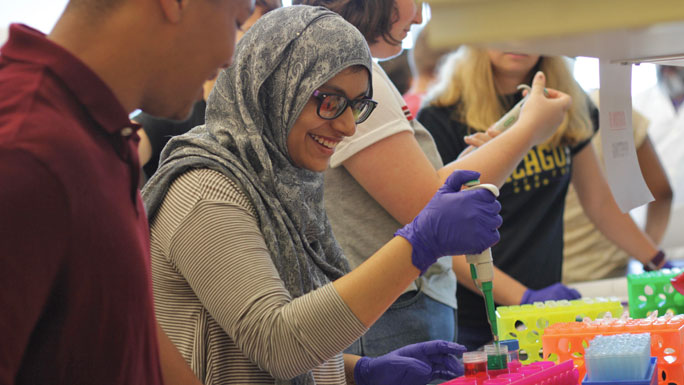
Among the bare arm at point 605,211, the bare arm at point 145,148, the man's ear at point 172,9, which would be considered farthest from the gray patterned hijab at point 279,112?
the bare arm at point 605,211

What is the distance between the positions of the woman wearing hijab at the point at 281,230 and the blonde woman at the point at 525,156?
0.94 meters

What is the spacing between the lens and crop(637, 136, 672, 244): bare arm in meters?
3.18

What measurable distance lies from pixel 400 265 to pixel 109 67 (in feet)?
1.86

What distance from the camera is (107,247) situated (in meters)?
0.86

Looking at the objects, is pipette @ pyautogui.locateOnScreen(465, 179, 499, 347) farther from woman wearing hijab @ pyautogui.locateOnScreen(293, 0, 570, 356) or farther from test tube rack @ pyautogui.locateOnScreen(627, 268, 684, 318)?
test tube rack @ pyautogui.locateOnScreen(627, 268, 684, 318)

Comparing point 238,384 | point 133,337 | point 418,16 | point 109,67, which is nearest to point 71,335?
point 133,337

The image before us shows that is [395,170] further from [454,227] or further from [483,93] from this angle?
[483,93]

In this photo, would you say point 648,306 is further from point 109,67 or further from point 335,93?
point 109,67

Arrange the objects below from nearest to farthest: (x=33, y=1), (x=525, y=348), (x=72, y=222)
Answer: (x=72, y=222) < (x=525, y=348) < (x=33, y=1)

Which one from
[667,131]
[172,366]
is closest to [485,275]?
[172,366]

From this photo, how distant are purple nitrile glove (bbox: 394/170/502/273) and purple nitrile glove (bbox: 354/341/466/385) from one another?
13.2 inches

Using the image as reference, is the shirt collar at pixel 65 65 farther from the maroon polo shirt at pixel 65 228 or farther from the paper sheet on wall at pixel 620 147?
the paper sheet on wall at pixel 620 147

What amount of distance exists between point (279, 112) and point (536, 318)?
724mm

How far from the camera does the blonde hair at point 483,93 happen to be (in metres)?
2.47
